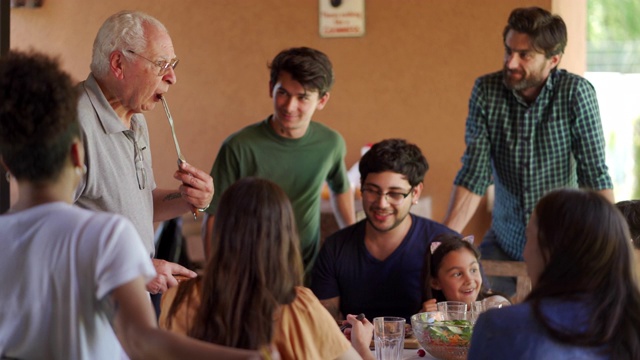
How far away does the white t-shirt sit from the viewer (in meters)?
1.32

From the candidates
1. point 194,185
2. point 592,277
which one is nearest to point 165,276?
point 194,185

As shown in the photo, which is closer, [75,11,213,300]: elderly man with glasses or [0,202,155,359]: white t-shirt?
[0,202,155,359]: white t-shirt

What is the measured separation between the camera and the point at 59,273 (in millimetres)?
1339

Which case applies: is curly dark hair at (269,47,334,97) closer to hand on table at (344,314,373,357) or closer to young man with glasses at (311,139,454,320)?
young man with glasses at (311,139,454,320)

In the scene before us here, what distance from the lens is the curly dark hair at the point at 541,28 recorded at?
3461mm

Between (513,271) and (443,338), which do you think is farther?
(513,271)

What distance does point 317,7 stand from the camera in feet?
15.9

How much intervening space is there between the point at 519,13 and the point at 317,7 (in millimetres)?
1559

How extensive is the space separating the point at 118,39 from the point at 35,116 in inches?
44.5

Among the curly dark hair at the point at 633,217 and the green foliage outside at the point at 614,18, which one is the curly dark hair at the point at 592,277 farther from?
the green foliage outside at the point at 614,18

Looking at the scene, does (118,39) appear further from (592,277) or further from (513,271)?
(513,271)

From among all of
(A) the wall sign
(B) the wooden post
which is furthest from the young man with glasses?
(A) the wall sign

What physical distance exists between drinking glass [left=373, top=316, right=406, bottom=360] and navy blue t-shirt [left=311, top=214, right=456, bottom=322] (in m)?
0.73

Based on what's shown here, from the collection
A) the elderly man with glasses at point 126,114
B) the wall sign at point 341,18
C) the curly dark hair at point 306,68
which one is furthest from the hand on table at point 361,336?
the wall sign at point 341,18
